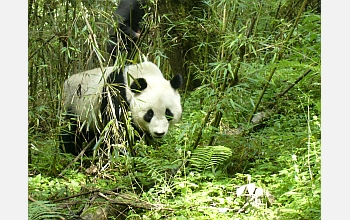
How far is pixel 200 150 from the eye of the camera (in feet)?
10.1

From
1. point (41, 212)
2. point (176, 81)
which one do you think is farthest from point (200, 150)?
point (41, 212)

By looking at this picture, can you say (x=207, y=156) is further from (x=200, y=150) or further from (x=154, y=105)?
(x=154, y=105)

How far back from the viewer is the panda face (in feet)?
11.9

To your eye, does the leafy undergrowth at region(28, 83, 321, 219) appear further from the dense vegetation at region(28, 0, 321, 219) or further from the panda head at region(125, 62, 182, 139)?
the panda head at region(125, 62, 182, 139)

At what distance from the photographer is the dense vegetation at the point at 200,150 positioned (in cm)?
264

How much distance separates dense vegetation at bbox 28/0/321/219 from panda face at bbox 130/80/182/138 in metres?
→ 0.18

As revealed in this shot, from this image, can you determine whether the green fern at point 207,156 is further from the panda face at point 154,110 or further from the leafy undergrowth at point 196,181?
the panda face at point 154,110

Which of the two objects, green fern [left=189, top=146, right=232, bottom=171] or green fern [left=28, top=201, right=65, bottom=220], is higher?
green fern [left=189, top=146, right=232, bottom=171]

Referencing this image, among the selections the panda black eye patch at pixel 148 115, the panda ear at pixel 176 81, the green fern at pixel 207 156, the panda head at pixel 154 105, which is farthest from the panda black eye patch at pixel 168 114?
the green fern at pixel 207 156

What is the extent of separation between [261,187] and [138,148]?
1.00 m

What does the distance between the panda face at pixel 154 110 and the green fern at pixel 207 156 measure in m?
0.57

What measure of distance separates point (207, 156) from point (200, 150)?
0.07 metres

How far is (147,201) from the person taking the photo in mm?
2828

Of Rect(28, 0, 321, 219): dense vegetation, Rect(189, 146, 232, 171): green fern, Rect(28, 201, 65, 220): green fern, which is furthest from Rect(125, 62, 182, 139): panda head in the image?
Rect(28, 201, 65, 220): green fern
